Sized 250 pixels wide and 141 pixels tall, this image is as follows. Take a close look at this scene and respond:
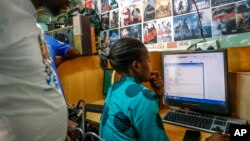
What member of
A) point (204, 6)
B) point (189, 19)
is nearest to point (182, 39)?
point (189, 19)

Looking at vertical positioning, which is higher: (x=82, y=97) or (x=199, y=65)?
(x=199, y=65)

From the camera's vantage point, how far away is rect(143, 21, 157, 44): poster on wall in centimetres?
→ 222

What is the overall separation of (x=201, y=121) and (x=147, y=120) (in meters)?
0.40

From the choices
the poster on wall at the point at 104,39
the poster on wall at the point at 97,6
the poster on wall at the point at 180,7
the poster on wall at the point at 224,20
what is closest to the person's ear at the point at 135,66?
the poster on wall at the point at 224,20

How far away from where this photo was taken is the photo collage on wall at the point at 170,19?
5.61ft

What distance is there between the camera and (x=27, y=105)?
2.05 feet

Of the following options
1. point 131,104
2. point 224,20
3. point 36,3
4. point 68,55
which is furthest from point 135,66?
point 224,20

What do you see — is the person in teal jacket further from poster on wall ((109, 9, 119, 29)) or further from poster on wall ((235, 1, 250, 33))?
poster on wall ((109, 9, 119, 29))

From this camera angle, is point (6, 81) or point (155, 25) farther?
point (155, 25)

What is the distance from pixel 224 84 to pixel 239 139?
334 mm

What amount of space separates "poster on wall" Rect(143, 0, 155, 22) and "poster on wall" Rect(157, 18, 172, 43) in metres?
0.10

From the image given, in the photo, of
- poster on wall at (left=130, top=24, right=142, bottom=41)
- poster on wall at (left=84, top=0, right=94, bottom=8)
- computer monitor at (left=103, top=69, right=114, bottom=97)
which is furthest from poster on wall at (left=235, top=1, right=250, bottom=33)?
poster on wall at (left=84, top=0, right=94, bottom=8)

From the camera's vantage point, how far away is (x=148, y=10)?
7.40 ft

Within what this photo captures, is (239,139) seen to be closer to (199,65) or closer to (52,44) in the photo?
(199,65)
